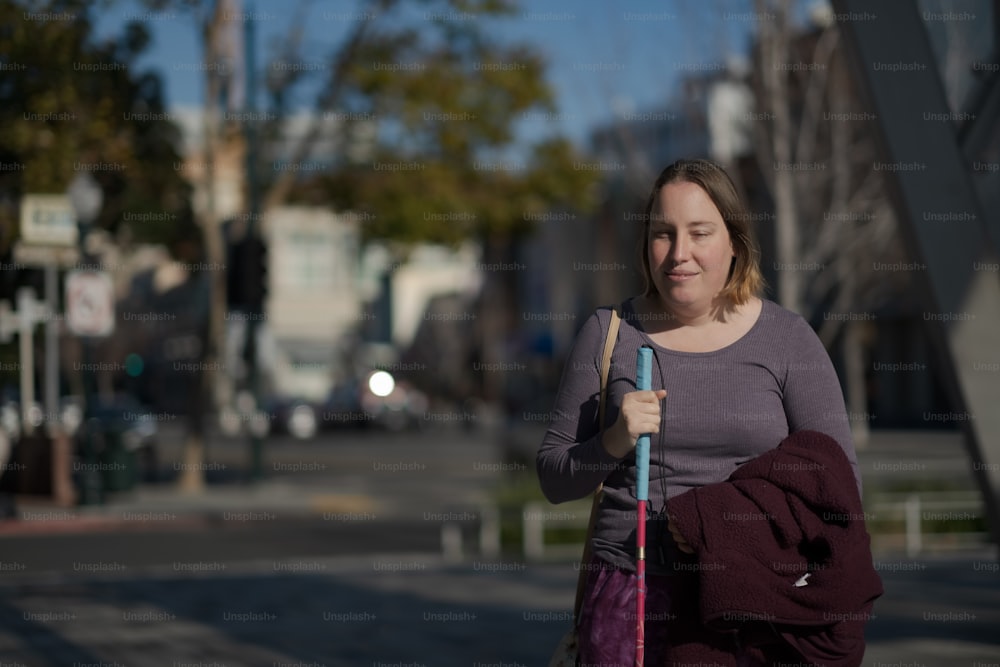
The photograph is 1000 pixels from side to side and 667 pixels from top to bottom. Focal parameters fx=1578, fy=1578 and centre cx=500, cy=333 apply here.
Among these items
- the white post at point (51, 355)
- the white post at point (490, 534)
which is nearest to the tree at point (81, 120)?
the white post at point (51, 355)

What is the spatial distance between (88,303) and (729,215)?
60.2 ft

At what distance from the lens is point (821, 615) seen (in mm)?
3387

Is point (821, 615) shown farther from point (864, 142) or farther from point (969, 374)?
point (864, 142)

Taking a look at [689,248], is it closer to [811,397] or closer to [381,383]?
[811,397]

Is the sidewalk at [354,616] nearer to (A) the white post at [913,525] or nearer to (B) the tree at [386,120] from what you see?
(A) the white post at [913,525]

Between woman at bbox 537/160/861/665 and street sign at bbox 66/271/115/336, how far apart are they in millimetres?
18121

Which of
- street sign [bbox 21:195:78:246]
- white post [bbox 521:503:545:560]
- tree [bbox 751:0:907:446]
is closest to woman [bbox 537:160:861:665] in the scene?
white post [bbox 521:503:545:560]

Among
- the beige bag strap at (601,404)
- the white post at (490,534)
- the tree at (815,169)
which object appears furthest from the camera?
the tree at (815,169)

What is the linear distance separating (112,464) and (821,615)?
21.9 m

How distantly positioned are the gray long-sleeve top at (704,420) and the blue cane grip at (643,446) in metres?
0.08

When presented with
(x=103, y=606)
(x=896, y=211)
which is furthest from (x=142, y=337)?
(x=896, y=211)

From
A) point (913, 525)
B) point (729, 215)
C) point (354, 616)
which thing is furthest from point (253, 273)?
point (729, 215)

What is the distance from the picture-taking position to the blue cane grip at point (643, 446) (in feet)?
11.3

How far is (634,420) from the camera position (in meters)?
3.38
